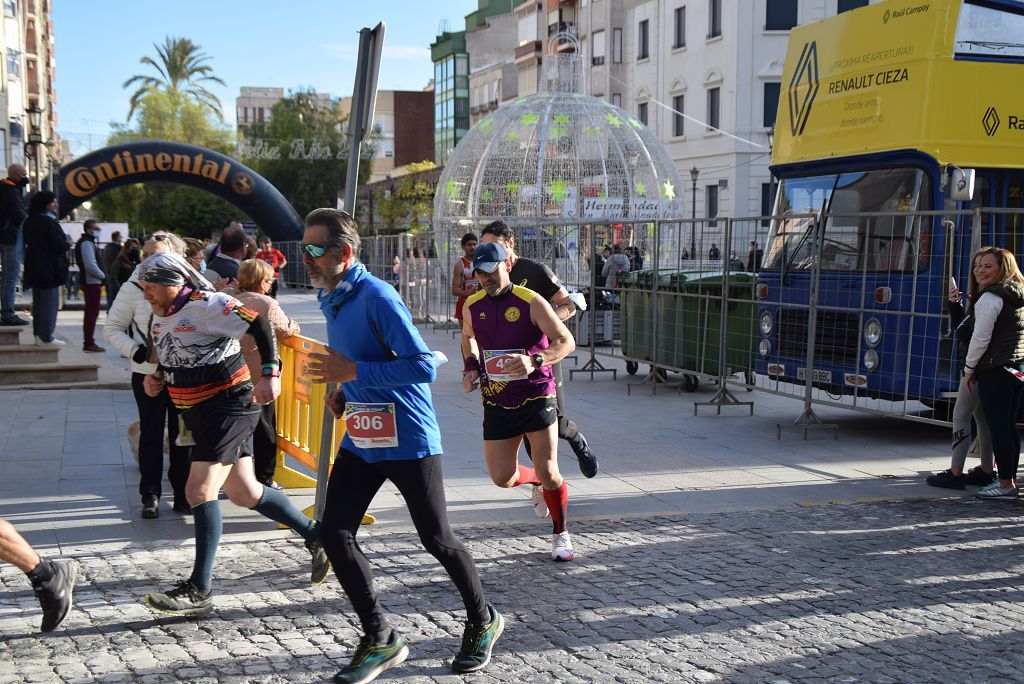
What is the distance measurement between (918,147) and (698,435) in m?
3.29

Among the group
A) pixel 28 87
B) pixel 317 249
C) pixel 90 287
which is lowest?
pixel 90 287

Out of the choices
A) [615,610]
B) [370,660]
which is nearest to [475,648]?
[370,660]

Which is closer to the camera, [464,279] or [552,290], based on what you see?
[552,290]

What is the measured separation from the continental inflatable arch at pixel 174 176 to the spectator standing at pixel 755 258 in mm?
19393

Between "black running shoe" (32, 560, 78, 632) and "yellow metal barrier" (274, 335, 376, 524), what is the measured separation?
1.97m

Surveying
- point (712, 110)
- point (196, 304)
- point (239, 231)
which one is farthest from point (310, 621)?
point (712, 110)

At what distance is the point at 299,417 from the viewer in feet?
24.1

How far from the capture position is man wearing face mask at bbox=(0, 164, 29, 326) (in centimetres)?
1361

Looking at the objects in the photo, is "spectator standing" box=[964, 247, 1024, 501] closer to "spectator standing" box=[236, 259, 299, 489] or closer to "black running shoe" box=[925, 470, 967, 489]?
"black running shoe" box=[925, 470, 967, 489]

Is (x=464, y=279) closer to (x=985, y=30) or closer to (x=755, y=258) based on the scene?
(x=755, y=258)

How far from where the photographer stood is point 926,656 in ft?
15.4

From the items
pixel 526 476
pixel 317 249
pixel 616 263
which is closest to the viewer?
pixel 317 249

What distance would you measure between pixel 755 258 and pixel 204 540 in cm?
783

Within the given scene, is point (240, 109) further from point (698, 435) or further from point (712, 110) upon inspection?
point (698, 435)
